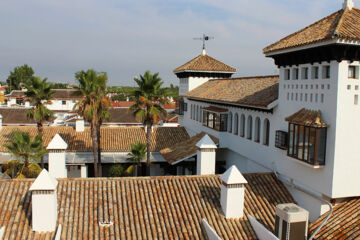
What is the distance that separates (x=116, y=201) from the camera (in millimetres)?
12281

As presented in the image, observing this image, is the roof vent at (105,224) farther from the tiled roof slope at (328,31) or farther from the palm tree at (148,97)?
the palm tree at (148,97)

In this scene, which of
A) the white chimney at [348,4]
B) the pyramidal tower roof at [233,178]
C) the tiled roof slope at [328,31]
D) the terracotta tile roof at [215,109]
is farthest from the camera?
the terracotta tile roof at [215,109]

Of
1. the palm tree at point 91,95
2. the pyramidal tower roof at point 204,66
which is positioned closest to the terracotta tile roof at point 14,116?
the pyramidal tower roof at point 204,66

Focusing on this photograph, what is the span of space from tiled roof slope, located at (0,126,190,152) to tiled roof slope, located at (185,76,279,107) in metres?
4.77

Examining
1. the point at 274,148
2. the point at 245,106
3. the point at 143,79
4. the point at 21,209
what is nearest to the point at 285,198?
the point at 274,148

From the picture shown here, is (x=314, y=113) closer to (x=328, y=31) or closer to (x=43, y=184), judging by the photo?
(x=328, y=31)

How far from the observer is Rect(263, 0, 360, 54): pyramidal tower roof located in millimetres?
10984

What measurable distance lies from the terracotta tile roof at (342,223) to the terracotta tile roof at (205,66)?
701 inches

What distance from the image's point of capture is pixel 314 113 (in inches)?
479

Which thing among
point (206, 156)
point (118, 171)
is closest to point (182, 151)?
point (118, 171)

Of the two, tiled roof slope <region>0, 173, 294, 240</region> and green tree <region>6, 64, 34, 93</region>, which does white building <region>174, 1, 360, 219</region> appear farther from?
A: green tree <region>6, 64, 34, 93</region>

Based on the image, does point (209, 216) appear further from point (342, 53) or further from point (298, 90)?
point (342, 53)

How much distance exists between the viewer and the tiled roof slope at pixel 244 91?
53.5 ft

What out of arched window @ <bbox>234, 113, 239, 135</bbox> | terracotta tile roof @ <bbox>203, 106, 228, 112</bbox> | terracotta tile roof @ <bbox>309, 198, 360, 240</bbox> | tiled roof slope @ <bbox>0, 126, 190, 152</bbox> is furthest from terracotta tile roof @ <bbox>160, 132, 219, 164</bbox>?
terracotta tile roof @ <bbox>309, 198, 360, 240</bbox>
